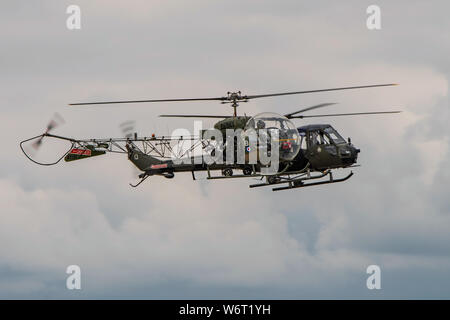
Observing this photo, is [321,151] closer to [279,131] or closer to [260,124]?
[279,131]

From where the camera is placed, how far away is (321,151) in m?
55.1

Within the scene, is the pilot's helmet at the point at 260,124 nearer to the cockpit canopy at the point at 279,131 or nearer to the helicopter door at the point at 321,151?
the cockpit canopy at the point at 279,131

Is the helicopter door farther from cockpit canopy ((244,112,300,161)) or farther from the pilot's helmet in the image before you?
the pilot's helmet

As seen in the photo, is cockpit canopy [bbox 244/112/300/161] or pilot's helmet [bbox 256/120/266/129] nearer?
cockpit canopy [bbox 244/112/300/161]

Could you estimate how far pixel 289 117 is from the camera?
5559cm

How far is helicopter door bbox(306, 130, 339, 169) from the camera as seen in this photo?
54938 millimetres

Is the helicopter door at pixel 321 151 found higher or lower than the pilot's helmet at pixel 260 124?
lower

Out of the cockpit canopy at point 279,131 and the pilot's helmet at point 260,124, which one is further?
the pilot's helmet at point 260,124

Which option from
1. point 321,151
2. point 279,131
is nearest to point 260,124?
point 279,131

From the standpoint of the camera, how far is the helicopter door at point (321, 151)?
54.9 m

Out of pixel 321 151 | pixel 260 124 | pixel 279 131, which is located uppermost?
pixel 260 124

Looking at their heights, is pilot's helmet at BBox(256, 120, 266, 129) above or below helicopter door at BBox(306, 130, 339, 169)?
above

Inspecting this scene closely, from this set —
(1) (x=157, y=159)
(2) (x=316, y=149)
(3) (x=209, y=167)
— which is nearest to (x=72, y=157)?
(1) (x=157, y=159)
